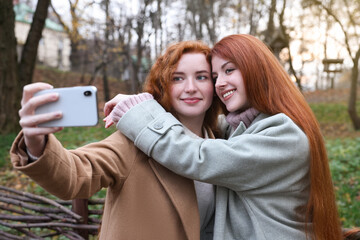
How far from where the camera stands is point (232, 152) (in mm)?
1591

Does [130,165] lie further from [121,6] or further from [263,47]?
[121,6]

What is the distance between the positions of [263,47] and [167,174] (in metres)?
0.89

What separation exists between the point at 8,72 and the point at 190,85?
7062 millimetres

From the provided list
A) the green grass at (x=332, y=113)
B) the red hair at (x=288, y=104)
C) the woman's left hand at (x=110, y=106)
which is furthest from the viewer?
the green grass at (x=332, y=113)

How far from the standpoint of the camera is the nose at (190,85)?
6.57 feet

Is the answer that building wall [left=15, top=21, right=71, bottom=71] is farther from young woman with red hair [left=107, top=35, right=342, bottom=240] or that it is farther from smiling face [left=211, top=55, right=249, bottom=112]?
young woman with red hair [left=107, top=35, right=342, bottom=240]

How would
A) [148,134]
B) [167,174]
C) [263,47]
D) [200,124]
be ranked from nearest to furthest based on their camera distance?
[148,134], [167,174], [263,47], [200,124]

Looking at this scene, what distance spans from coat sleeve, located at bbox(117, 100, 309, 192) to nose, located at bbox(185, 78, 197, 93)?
0.38 metres

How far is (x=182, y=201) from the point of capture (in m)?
1.73

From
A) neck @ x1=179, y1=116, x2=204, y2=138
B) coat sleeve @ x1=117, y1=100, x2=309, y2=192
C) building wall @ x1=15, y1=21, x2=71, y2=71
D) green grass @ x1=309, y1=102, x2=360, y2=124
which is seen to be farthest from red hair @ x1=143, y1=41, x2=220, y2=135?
building wall @ x1=15, y1=21, x2=71, y2=71

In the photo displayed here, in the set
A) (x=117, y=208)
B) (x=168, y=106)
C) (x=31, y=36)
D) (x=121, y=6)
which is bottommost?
(x=117, y=208)

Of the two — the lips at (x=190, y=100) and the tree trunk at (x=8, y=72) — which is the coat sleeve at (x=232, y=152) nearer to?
the lips at (x=190, y=100)

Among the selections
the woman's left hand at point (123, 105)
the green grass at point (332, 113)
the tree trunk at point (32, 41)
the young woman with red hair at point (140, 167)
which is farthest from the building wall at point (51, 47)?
the woman's left hand at point (123, 105)

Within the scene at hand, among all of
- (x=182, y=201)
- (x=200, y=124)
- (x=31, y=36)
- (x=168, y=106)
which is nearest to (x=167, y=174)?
(x=182, y=201)
